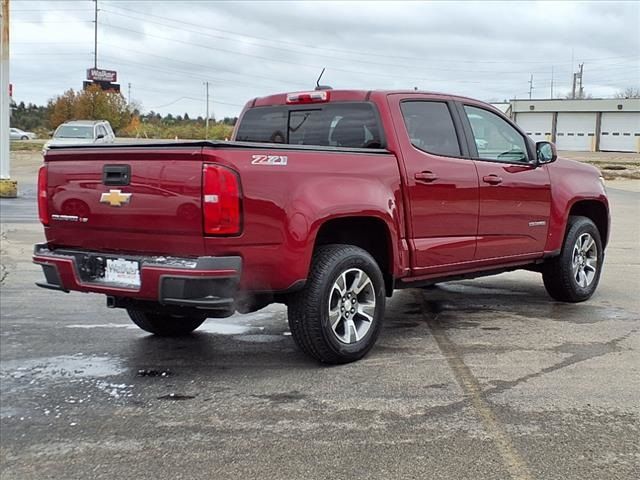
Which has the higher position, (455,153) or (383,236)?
(455,153)

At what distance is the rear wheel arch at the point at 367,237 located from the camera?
5.17m

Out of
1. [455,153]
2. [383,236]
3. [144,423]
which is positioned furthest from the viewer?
[455,153]

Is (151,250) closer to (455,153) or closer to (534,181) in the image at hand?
(455,153)

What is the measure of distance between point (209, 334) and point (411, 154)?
87.9 inches

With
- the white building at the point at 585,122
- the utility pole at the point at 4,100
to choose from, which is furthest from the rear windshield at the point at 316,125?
the utility pole at the point at 4,100

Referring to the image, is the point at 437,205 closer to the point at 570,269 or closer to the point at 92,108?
the point at 570,269

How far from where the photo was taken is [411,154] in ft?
18.1

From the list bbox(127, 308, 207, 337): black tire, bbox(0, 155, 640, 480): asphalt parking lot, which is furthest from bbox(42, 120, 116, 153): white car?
bbox(127, 308, 207, 337): black tire

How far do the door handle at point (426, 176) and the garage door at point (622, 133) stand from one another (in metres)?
9.34

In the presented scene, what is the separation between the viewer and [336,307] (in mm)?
5035

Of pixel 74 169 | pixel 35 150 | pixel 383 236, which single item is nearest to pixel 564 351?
pixel 383 236

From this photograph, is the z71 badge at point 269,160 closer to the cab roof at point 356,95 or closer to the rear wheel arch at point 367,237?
the rear wheel arch at point 367,237

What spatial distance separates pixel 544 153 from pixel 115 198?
400 cm

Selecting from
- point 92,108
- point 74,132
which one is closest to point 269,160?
point 74,132
